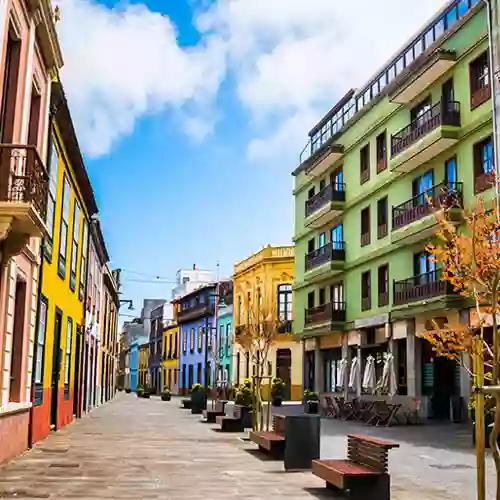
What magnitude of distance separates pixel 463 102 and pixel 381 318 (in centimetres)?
963

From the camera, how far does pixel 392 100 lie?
29953 millimetres

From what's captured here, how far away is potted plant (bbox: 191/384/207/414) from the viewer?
109ft

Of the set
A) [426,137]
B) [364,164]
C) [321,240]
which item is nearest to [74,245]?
[426,137]

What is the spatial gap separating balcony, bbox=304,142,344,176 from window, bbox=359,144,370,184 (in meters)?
2.03

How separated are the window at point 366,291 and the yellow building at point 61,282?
12520 millimetres

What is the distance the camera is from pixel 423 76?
90.6 feet

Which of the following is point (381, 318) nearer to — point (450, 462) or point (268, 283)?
point (450, 462)

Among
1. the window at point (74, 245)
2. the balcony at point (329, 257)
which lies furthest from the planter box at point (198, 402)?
the window at point (74, 245)

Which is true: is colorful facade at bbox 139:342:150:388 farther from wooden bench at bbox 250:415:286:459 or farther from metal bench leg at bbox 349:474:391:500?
metal bench leg at bbox 349:474:391:500

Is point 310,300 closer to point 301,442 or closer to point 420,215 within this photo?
point 420,215

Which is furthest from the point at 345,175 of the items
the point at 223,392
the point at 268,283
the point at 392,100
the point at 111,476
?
the point at 111,476

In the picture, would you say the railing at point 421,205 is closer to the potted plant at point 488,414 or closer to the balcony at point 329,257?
the balcony at point 329,257

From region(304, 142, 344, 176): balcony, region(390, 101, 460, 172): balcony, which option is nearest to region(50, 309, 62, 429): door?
region(390, 101, 460, 172): balcony

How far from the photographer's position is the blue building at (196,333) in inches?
2643
